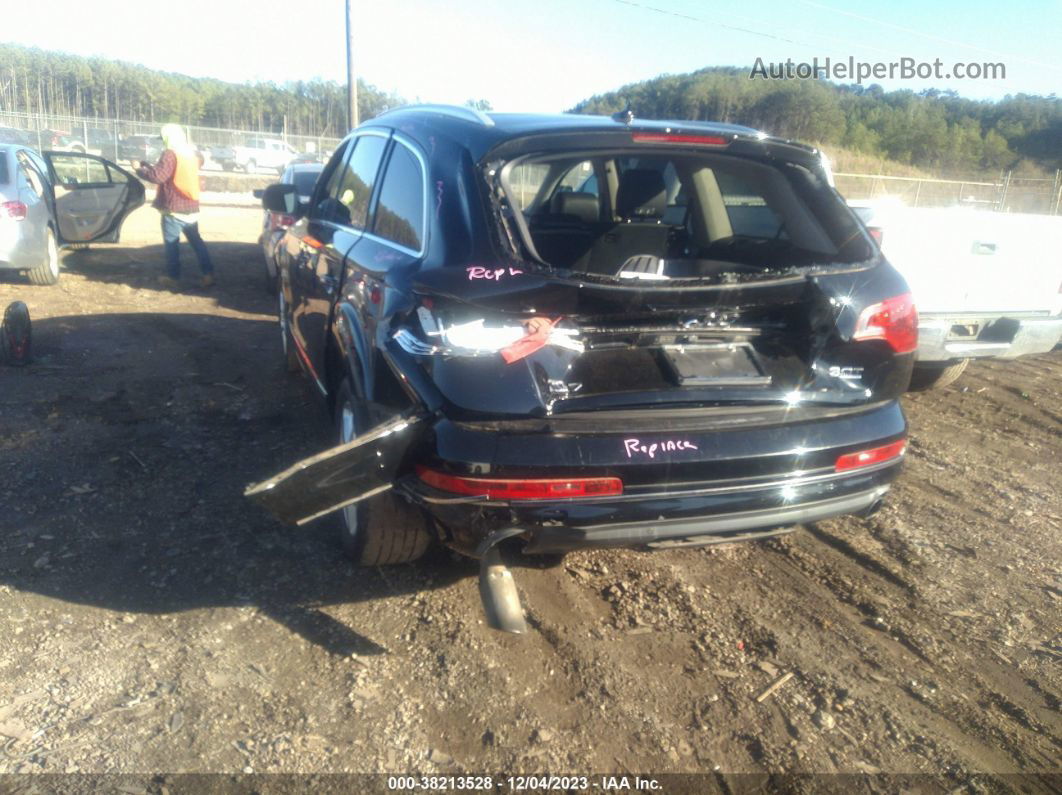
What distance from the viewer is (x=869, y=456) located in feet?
9.73

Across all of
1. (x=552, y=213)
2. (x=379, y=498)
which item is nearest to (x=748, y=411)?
(x=379, y=498)

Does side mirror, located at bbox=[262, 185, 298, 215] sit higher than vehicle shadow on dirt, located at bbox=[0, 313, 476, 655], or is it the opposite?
side mirror, located at bbox=[262, 185, 298, 215]

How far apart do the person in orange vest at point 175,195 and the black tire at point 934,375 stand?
7.68 meters

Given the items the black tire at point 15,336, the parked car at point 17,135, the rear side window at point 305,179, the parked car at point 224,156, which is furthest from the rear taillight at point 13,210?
the parked car at point 224,156

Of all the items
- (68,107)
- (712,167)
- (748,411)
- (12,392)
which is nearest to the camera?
(748,411)

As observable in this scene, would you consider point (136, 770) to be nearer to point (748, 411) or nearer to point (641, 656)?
point (641, 656)

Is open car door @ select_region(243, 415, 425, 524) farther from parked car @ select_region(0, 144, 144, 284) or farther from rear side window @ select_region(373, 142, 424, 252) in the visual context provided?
parked car @ select_region(0, 144, 144, 284)

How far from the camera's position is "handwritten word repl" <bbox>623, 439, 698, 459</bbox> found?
8.55ft

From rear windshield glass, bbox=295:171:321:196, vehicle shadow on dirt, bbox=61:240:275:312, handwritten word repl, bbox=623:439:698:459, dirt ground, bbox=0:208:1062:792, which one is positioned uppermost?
rear windshield glass, bbox=295:171:321:196

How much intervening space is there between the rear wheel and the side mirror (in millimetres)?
5310

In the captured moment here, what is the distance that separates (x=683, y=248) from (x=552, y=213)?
664mm

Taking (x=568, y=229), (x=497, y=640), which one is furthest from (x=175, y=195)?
(x=497, y=640)

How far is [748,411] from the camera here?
2807 millimetres

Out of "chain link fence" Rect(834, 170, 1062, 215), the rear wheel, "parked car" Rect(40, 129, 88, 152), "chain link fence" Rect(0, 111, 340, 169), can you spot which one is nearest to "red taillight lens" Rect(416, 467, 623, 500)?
the rear wheel
